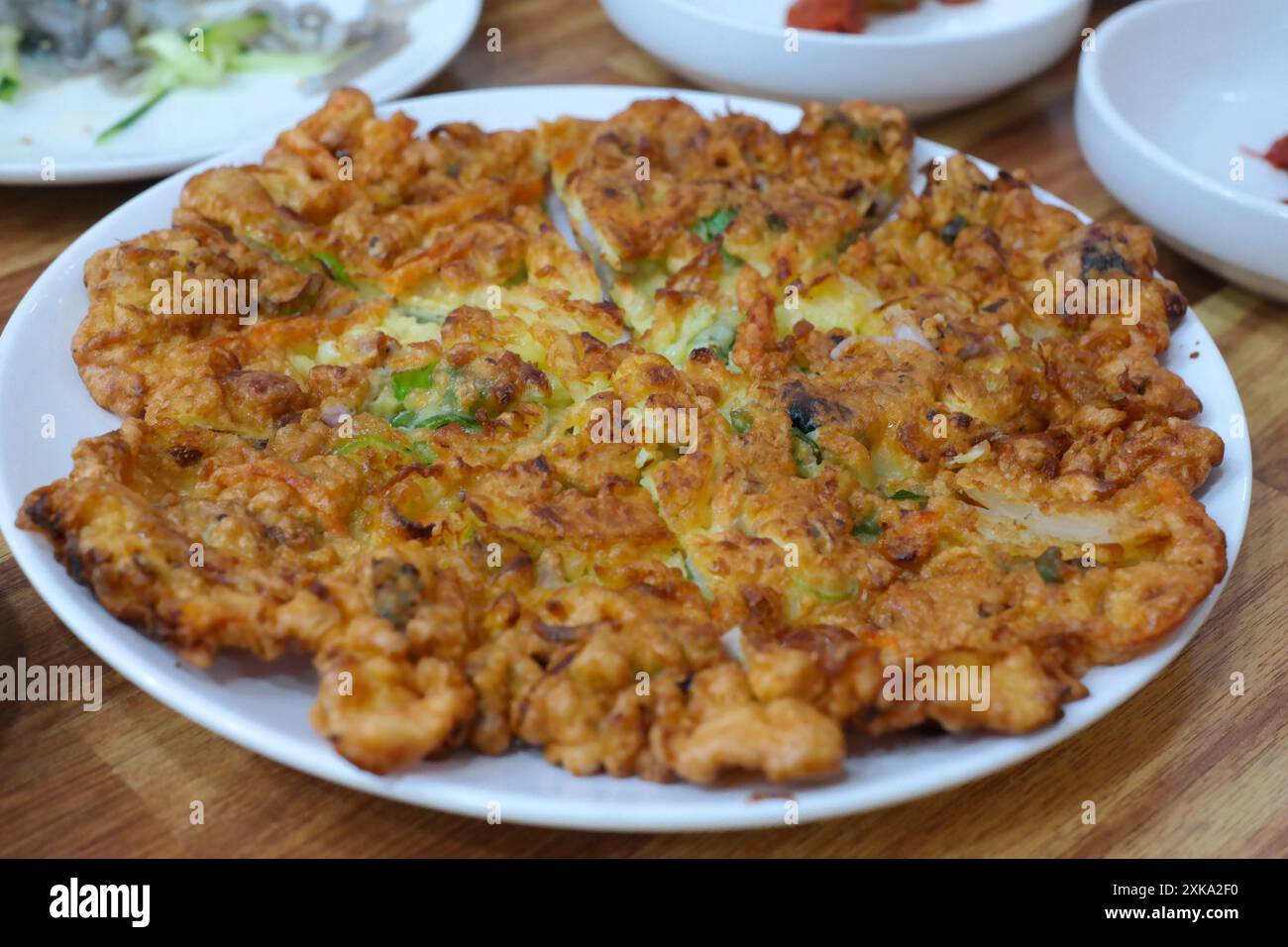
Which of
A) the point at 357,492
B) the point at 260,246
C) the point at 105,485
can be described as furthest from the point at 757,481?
the point at 260,246

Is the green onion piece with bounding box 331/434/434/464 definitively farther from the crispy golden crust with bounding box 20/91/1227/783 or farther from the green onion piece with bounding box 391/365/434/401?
the green onion piece with bounding box 391/365/434/401

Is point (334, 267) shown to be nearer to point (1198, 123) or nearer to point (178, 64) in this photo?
point (178, 64)

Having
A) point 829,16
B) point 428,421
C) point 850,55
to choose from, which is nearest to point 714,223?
point 428,421

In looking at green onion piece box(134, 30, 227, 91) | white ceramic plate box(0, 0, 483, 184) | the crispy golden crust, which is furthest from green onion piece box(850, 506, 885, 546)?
green onion piece box(134, 30, 227, 91)

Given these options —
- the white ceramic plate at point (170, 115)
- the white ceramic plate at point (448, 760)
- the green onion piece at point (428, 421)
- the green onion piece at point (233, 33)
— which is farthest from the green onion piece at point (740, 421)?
the green onion piece at point (233, 33)

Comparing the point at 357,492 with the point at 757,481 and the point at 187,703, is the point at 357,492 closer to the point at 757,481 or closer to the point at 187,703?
the point at 187,703

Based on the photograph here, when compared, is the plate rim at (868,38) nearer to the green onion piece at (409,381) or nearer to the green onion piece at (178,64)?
the green onion piece at (178,64)
